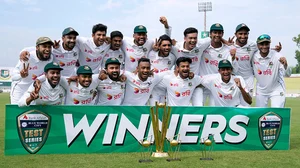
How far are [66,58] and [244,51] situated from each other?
3.98 metres

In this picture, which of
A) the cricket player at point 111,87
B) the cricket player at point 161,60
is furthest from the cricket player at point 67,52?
the cricket player at point 161,60

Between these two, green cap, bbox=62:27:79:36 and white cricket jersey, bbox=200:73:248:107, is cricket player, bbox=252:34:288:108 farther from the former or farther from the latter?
green cap, bbox=62:27:79:36

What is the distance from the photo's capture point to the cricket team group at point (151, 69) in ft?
24.0

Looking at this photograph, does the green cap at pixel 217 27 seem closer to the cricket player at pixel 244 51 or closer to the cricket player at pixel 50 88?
the cricket player at pixel 244 51

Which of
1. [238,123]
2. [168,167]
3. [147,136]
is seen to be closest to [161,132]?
[147,136]

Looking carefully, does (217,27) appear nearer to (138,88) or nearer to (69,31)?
(138,88)

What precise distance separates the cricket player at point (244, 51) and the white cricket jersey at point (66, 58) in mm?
3558

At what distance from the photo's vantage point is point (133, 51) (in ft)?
27.5

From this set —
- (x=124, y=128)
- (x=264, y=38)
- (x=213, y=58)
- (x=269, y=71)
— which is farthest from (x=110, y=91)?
(x=269, y=71)

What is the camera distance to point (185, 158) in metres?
6.35

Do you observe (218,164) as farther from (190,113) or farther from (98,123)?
(98,123)

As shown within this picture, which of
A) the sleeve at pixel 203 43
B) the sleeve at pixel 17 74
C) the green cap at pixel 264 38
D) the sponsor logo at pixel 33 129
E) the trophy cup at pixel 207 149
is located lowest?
the trophy cup at pixel 207 149

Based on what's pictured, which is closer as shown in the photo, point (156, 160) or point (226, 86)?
point (156, 160)

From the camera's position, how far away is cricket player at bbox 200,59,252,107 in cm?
755
